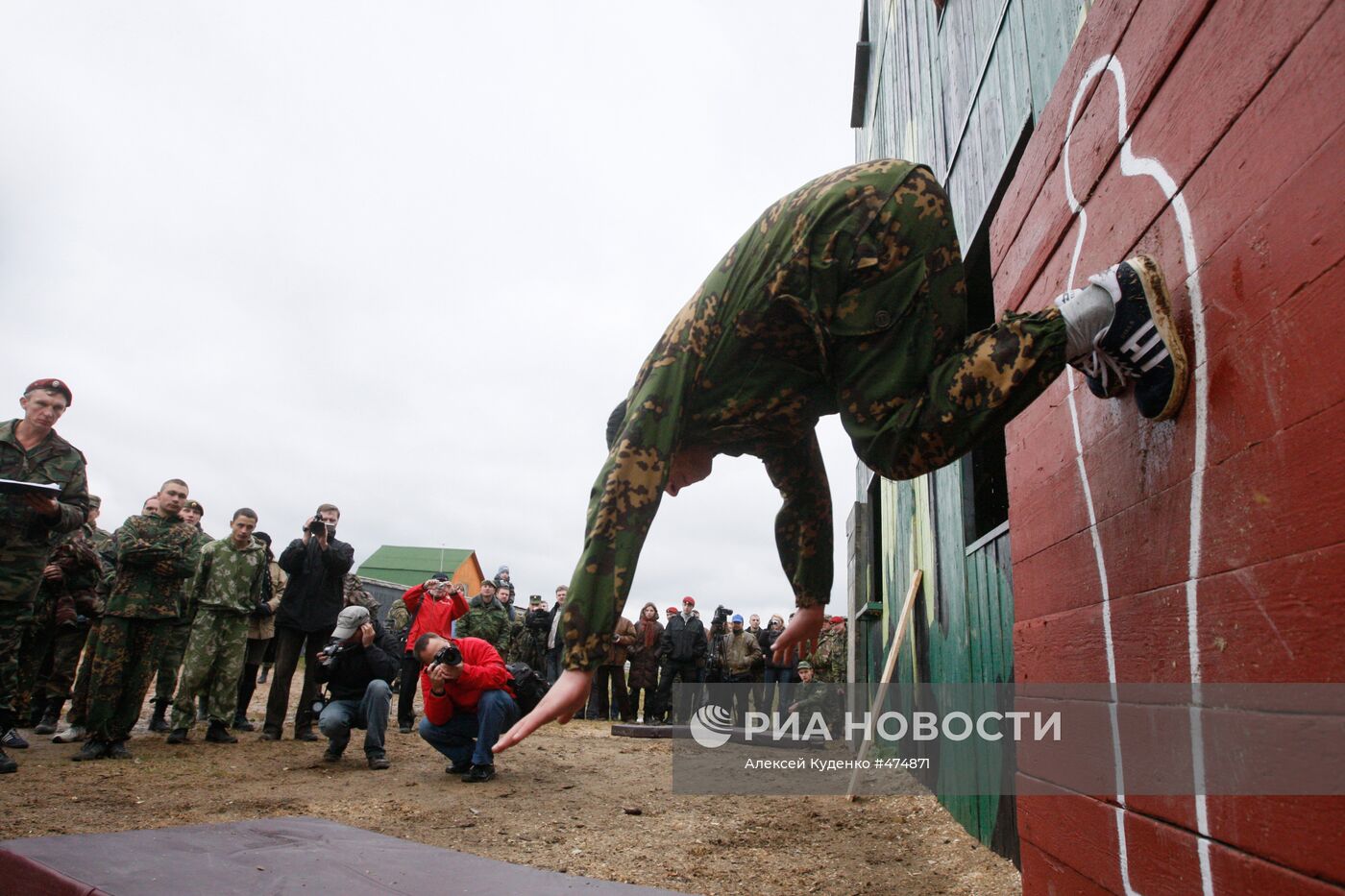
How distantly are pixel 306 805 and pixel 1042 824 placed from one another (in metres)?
4.41

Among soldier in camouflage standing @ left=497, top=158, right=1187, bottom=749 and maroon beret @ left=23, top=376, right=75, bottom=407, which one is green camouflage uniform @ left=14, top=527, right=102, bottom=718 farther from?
soldier in camouflage standing @ left=497, top=158, right=1187, bottom=749

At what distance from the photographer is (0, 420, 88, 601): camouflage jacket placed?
4668 millimetres

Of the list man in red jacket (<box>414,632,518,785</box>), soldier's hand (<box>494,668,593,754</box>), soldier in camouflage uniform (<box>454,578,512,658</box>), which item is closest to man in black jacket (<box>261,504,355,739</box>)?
man in red jacket (<box>414,632,518,785</box>)

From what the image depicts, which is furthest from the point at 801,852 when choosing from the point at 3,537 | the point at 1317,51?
the point at 3,537

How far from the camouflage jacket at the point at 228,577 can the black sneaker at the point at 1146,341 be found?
23.6ft

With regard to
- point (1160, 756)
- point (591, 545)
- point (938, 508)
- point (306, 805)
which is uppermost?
point (938, 508)

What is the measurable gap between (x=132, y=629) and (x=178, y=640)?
2.47 feet

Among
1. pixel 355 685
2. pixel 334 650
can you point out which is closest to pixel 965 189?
pixel 334 650

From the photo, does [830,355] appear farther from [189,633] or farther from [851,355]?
[189,633]

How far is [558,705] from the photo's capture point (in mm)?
1669

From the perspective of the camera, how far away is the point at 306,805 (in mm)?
4891

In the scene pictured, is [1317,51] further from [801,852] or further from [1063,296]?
[801,852]

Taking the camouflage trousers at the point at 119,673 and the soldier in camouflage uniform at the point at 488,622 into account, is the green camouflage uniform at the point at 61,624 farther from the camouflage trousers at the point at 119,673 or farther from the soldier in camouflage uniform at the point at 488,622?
the soldier in camouflage uniform at the point at 488,622

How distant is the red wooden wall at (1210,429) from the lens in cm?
113
